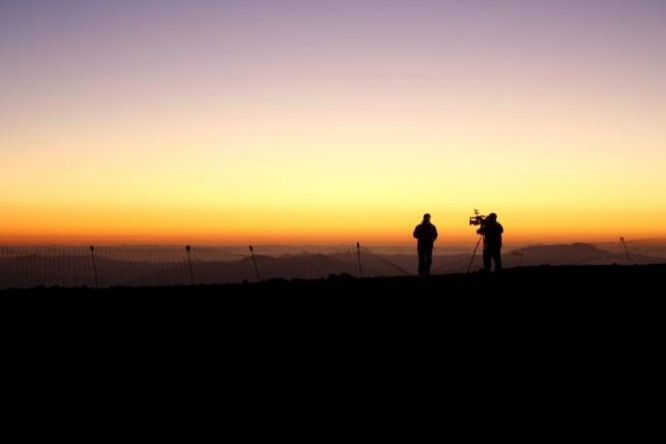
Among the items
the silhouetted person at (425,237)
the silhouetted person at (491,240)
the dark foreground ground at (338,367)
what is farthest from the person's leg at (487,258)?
the dark foreground ground at (338,367)

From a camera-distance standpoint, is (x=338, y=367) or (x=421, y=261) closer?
(x=338, y=367)

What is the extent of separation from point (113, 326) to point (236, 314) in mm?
2316

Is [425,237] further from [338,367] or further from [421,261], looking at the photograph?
[338,367]

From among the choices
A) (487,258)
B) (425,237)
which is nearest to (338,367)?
(425,237)

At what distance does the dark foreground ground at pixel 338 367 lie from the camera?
6598 millimetres

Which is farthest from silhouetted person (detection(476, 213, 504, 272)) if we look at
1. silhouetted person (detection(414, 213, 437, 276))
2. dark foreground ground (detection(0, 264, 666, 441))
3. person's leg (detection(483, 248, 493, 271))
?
dark foreground ground (detection(0, 264, 666, 441))

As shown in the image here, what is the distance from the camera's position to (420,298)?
601 inches

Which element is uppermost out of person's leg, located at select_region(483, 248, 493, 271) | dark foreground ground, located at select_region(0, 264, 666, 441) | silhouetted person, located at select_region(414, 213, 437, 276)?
silhouetted person, located at select_region(414, 213, 437, 276)

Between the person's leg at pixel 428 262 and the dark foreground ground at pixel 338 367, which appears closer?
the dark foreground ground at pixel 338 367

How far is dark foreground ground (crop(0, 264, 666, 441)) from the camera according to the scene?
6.60m

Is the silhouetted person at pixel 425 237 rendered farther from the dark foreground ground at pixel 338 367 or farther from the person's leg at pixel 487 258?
the dark foreground ground at pixel 338 367

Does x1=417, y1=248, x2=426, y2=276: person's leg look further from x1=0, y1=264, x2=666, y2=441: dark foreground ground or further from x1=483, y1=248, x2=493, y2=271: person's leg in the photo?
x1=0, y1=264, x2=666, y2=441: dark foreground ground

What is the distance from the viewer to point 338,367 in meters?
8.66

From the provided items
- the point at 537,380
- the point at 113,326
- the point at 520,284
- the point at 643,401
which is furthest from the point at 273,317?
the point at 520,284
